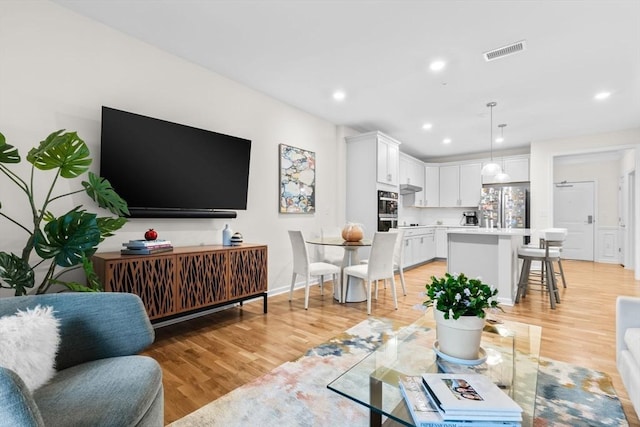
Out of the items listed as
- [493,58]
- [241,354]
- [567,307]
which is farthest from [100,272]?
[567,307]

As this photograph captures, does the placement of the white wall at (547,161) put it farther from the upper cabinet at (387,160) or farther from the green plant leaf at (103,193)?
the green plant leaf at (103,193)

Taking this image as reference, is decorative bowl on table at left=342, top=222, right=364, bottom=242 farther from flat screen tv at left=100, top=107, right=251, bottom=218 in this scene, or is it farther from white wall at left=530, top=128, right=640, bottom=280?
white wall at left=530, top=128, right=640, bottom=280

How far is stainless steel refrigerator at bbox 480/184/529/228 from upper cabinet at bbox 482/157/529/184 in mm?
179

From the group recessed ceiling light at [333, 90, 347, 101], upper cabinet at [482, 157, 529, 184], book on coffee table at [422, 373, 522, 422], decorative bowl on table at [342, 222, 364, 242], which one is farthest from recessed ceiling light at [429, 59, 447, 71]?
upper cabinet at [482, 157, 529, 184]

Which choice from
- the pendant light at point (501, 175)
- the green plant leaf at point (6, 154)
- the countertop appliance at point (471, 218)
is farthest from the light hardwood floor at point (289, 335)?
the countertop appliance at point (471, 218)

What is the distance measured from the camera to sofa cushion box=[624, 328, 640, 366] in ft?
5.04

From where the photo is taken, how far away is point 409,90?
3.90m

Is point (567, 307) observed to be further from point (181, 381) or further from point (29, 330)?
point (29, 330)

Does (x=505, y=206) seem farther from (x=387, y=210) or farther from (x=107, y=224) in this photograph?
(x=107, y=224)

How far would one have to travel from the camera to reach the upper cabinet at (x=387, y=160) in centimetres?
523

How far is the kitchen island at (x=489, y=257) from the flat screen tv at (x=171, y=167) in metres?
2.81

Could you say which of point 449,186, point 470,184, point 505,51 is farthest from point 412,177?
point 505,51

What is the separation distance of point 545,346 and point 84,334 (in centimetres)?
316

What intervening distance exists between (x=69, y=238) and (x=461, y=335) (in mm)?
2260
